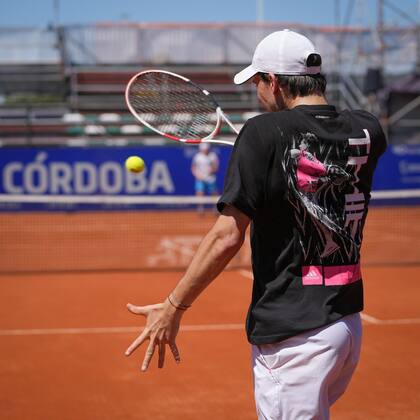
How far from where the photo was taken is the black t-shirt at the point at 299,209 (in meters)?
2.40

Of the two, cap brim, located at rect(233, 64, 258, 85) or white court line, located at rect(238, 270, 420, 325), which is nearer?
cap brim, located at rect(233, 64, 258, 85)

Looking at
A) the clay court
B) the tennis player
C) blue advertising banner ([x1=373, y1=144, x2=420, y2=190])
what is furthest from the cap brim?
blue advertising banner ([x1=373, y1=144, x2=420, y2=190])

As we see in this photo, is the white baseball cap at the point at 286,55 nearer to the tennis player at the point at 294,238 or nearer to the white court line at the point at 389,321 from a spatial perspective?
the tennis player at the point at 294,238

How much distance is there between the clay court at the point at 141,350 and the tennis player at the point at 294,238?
2343 mm

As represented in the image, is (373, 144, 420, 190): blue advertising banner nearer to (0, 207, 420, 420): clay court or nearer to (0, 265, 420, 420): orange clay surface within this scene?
(0, 207, 420, 420): clay court

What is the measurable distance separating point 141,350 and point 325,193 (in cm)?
418

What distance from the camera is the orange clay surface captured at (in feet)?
15.8

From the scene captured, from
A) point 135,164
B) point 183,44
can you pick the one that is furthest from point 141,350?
point 183,44

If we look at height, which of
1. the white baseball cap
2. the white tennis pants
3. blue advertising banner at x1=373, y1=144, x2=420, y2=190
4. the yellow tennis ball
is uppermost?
the white baseball cap

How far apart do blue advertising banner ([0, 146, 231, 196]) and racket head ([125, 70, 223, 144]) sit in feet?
42.7

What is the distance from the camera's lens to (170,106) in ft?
12.8

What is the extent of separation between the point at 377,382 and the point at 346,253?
3121 millimetres

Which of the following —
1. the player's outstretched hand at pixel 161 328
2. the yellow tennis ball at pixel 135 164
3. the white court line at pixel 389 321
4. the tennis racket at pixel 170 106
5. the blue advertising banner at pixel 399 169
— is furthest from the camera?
the blue advertising banner at pixel 399 169

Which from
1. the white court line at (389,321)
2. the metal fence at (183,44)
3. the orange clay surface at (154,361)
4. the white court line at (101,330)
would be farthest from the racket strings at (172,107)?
the metal fence at (183,44)
